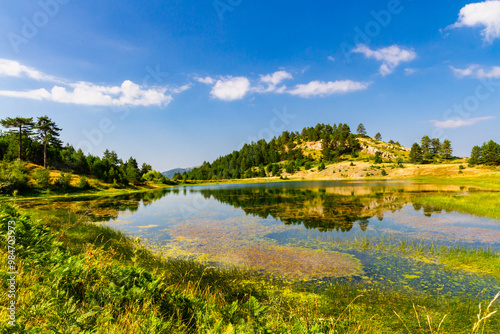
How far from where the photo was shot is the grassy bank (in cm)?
403

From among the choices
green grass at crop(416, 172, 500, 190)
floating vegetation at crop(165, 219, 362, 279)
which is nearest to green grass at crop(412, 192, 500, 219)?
floating vegetation at crop(165, 219, 362, 279)

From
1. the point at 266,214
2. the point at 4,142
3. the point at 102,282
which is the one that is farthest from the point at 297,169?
the point at 102,282

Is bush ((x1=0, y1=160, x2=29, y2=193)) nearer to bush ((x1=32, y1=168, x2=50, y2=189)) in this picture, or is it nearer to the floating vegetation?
bush ((x1=32, y1=168, x2=50, y2=189))

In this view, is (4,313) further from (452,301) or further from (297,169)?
(297,169)

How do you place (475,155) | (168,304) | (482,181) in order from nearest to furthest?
1. (168,304)
2. (482,181)
3. (475,155)

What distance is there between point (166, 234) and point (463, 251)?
2334 centimetres

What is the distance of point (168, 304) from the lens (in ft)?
17.8

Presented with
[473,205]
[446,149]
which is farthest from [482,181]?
[446,149]

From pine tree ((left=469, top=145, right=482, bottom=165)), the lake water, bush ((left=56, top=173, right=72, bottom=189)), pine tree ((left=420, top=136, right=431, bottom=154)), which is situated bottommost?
the lake water

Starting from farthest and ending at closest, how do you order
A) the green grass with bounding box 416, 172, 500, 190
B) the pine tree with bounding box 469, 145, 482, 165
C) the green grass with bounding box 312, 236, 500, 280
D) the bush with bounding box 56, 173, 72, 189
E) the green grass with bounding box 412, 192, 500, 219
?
the pine tree with bounding box 469, 145, 482, 165
the bush with bounding box 56, 173, 72, 189
the green grass with bounding box 416, 172, 500, 190
the green grass with bounding box 412, 192, 500, 219
the green grass with bounding box 312, 236, 500, 280

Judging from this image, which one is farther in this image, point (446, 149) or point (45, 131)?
point (446, 149)

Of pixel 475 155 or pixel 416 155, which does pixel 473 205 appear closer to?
pixel 475 155

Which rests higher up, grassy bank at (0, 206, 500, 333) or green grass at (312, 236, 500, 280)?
grassy bank at (0, 206, 500, 333)

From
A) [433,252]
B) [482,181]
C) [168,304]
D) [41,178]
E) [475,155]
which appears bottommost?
[433,252]
